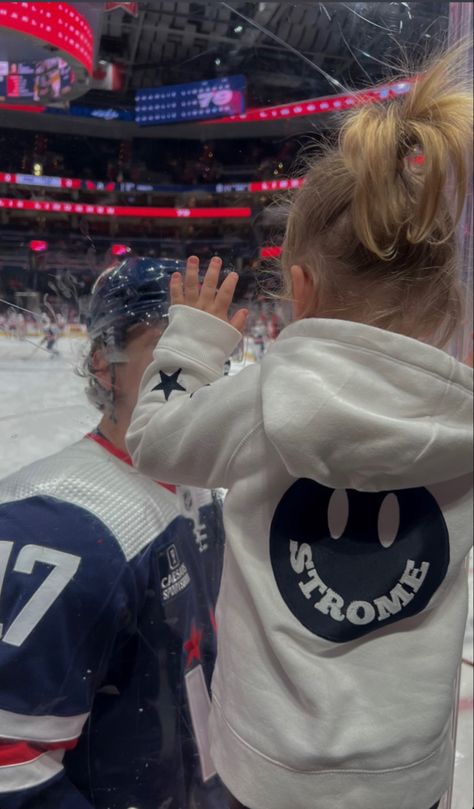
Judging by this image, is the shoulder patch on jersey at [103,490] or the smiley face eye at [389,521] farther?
the shoulder patch on jersey at [103,490]

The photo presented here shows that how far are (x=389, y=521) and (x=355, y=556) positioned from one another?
0.13ft

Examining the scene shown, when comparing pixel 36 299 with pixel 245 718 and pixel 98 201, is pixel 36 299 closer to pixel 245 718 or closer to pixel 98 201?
pixel 98 201

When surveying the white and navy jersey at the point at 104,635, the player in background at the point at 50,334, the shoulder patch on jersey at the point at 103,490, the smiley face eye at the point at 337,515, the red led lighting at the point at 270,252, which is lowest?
the white and navy jersey at the point at 104,635

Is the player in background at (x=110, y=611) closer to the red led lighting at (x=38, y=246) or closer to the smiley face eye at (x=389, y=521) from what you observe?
the red led lighting at (x=38, y=246)

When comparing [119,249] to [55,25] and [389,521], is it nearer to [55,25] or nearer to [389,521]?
[55,25]

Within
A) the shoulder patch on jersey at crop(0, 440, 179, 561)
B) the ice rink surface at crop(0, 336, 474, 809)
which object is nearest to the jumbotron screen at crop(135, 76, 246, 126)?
the ice rink surface at crop(0, 336, 474, 809)

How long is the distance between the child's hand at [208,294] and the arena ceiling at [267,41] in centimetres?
19

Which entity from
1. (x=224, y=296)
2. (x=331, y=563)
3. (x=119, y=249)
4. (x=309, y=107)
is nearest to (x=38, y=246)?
(x=119, y=249)

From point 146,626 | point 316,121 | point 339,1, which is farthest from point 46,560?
point 339,1

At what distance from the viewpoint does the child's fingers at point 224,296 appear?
2.16 ft

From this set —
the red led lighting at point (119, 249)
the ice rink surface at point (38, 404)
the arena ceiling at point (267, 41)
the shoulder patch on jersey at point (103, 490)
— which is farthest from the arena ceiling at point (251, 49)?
the shoulder patch on jersey at point (103, 490)

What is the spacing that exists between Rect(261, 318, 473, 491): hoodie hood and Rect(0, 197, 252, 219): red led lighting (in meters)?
0.23

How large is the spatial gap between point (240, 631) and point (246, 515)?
101mm

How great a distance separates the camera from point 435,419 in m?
0.53
